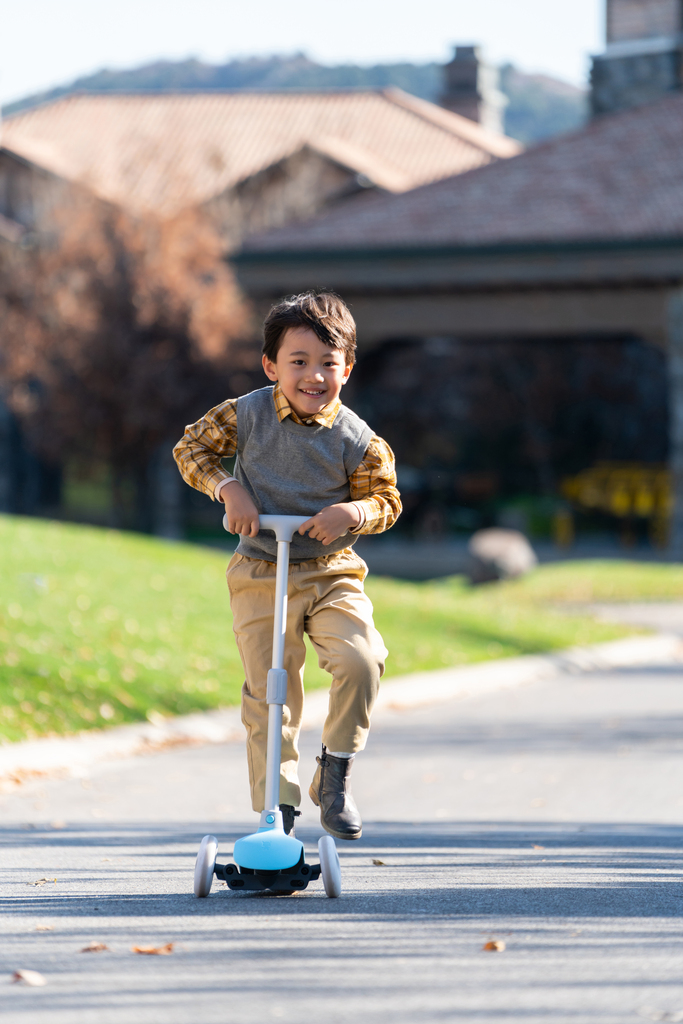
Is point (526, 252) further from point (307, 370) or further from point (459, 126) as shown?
point (459, 126)

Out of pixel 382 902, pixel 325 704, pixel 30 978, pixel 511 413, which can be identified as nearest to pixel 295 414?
pixel 382 902

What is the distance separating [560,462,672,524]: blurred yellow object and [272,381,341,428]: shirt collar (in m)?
Result: 19.0

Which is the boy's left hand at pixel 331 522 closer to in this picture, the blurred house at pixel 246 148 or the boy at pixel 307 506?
the boy at pixel 307 506

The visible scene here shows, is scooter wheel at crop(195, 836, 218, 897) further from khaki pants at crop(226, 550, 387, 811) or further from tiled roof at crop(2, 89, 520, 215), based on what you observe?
tiled roof at crop(2, 89, 520, 215)

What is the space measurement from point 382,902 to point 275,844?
0.42 meters

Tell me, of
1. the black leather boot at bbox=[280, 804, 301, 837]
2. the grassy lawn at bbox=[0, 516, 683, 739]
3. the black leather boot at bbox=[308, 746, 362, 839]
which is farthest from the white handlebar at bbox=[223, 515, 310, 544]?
the grassy lawn at bbox=[0, 516, 683, 739]

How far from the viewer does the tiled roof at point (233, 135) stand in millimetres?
30469

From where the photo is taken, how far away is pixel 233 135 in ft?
112

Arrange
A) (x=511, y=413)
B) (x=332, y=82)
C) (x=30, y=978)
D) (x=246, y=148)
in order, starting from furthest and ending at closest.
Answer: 1. (x=332, y=82)
2. (x=246, y=148)
3. (x=511, y=413)
4. (x=30, y=978)

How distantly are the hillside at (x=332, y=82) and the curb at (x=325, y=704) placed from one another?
55.0 metres

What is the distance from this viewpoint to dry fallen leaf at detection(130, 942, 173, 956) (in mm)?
3539

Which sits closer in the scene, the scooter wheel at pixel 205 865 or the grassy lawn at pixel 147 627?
the scooter wheel at pixel 205 865

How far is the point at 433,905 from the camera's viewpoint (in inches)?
163

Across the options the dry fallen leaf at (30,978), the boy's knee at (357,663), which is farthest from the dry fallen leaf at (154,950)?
the boy's knee at (357,663)
